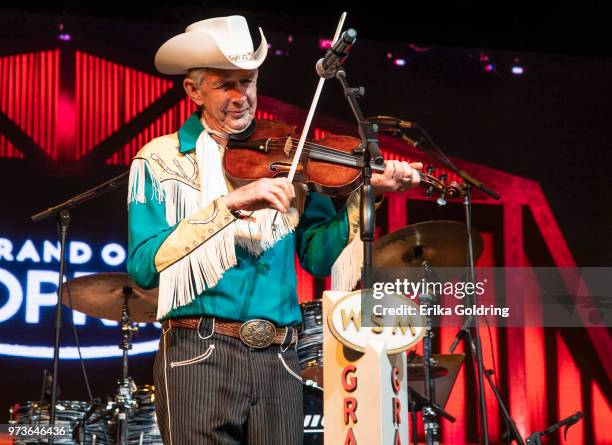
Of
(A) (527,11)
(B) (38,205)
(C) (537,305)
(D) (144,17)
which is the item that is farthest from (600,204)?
(B) (38,205)

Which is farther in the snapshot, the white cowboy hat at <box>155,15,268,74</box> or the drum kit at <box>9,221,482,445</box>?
the drum kit at <box>9,221,482,445</box>

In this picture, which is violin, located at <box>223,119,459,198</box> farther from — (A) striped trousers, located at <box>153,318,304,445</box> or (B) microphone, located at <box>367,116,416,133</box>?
(B) microphone, located at <box>367,116,416,133</box>

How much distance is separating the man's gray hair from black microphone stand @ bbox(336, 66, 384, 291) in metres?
0.46

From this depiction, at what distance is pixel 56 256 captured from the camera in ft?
18.6

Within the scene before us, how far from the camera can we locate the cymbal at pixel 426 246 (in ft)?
15.8

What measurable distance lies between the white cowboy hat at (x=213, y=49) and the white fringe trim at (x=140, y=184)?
1.21 ft

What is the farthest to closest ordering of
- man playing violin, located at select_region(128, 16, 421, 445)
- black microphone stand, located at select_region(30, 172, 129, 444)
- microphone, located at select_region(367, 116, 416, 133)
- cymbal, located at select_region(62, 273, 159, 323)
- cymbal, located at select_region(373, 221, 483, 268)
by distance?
cymbal, located at select_region(62, 273, 159, 323) < cymbal, located at select_region(373, 221, 483, 268) < black microphone stand, located at select_region(30, 172, 129, 444) < microphone, located at select_region(367, 116, 416, 133) < man playing violin, located at select_region(128, 16, 421, 445)

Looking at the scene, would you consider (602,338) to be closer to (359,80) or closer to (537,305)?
(537,305)

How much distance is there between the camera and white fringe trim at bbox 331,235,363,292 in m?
2.80

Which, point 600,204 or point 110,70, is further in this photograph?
point 600,204

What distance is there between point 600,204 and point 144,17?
3.34m

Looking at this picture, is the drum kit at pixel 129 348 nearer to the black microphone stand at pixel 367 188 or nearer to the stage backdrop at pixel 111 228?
the stage backdrop at pixel 111 228
